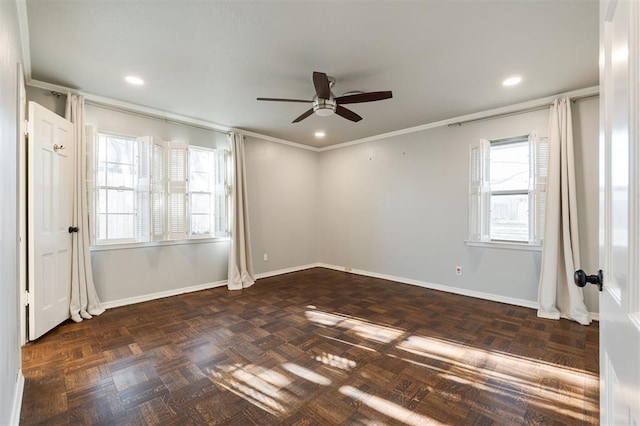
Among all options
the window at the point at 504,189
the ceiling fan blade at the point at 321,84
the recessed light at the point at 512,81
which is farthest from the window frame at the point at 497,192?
the ceiling fan blade at the point at 321,84

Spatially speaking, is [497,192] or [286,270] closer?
[497,192]

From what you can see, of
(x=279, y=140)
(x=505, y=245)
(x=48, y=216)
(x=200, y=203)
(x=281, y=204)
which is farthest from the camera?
(x=281, y=204)

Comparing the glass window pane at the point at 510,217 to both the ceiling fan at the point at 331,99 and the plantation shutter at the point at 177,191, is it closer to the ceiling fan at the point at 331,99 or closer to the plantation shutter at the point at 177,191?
the ceiling fan at the point at 331,99

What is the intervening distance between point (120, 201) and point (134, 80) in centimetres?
156

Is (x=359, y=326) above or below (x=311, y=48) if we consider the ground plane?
below

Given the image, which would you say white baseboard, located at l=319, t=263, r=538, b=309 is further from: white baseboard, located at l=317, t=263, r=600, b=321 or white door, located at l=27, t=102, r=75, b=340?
white door, located at l=27, t=102, r=75, b=340

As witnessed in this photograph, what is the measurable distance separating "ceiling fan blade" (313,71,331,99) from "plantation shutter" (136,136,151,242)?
255 centimetres

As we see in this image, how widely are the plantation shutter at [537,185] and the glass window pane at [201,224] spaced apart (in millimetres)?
4599

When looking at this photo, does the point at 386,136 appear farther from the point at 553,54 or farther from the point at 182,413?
the point at 182,413

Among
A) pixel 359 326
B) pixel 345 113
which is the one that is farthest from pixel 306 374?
pixel 345 113

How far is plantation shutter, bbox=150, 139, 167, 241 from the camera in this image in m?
3.97

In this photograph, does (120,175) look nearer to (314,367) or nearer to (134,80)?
(134,80)

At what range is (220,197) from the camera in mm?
4672

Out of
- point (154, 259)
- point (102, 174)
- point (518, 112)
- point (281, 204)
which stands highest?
point (518, 112)
